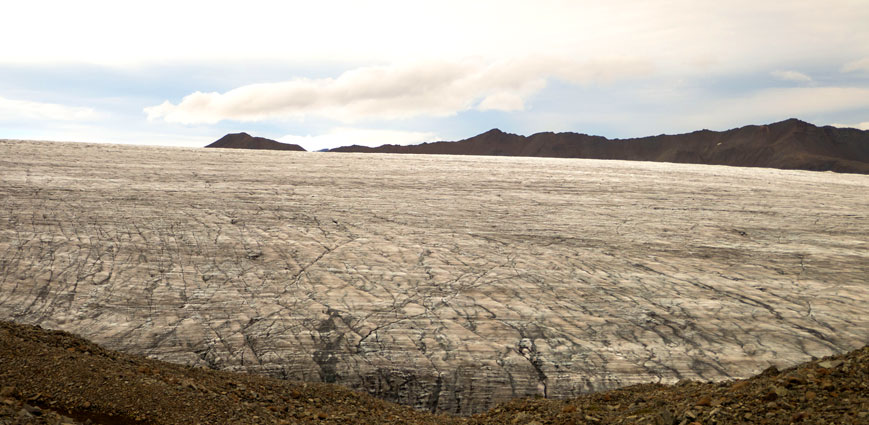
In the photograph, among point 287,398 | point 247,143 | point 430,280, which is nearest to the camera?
point 287,398

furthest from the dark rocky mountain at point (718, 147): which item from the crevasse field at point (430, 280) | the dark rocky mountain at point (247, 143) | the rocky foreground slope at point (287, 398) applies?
the rocky foreground slope at point (287, 398)

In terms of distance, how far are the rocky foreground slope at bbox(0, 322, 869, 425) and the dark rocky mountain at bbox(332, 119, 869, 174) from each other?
87.3 meters

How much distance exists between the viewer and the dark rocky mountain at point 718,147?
301 ft

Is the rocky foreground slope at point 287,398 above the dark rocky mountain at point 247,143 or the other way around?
the other way around

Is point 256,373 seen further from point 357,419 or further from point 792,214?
point 792,214

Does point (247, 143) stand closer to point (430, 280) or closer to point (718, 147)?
point (718, 147)

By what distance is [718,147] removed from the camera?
9919 centimetres

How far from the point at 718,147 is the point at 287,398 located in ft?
357

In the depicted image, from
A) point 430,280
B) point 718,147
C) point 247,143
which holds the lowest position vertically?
point 430,280

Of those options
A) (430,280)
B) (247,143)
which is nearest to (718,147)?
(247,143)

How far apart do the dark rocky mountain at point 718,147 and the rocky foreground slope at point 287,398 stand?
87264mm

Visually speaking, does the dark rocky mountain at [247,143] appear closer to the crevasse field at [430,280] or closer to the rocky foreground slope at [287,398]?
the crevasse field at [430,280]

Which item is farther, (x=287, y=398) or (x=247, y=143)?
(x=247, y=143)

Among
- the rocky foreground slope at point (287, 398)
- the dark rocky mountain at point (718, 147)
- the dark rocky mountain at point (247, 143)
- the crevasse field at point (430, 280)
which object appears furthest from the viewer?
the dark rocky mountain at point (718, 147)
